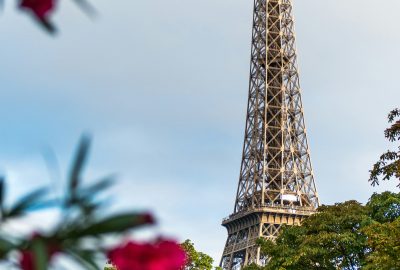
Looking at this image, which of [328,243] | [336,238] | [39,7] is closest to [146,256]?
[39,7]

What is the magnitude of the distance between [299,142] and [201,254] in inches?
1448

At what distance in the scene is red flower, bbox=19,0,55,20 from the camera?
1204 millimetres

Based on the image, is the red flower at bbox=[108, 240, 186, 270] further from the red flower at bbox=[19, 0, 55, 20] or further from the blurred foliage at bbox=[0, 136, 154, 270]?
the red flower at bbox=[19, 0, 55, 20]

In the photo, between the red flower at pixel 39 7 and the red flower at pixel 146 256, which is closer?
the red flower at pixel 146 256

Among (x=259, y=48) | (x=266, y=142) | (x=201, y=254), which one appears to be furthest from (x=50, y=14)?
(x=259, y=48)

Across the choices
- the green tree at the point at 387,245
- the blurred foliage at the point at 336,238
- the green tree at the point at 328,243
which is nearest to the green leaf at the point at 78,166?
the green tree at the point at 387,245

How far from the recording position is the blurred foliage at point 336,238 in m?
29.5

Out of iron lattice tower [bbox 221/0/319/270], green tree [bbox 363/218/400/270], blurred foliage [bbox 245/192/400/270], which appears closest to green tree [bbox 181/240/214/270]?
blurred foliage [bbox 245/192/400/270]

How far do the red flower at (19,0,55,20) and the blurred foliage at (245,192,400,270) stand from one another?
2669cm

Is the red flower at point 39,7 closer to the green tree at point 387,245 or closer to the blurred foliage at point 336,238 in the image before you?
the green tree at point 387,245

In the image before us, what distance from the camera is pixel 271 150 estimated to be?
69688mm

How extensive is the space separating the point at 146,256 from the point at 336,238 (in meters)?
29.6

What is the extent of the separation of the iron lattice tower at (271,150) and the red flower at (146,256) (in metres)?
60.6

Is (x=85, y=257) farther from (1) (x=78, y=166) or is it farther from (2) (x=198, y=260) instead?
(2) (x=198, y=260)
